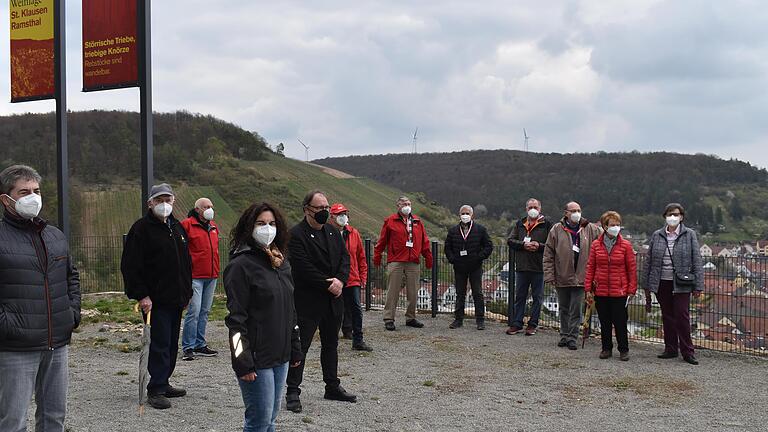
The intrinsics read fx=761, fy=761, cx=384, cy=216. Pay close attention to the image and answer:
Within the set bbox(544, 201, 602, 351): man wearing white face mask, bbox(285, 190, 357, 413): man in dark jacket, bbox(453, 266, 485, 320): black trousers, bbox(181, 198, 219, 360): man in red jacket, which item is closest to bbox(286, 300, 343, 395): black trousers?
bbox(285, 190, 357, 413): man in dark jacket

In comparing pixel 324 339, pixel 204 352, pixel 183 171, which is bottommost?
pixel 204 352

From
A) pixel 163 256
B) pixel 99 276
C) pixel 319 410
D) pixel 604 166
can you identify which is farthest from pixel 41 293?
pixel 604 166

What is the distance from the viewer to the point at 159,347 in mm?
6734

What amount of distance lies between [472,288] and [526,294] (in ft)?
2.95

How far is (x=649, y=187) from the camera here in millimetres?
72000

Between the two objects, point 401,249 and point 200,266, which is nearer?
point 200,266

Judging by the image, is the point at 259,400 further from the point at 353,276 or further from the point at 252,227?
the point at 353,276

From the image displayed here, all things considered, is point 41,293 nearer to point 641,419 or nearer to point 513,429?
point 513,429

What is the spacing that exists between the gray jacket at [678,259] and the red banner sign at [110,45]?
686 cm

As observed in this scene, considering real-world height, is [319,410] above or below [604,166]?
below

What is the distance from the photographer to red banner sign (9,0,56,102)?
976 centimetres

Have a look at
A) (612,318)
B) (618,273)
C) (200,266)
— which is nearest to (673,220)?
(618,273)

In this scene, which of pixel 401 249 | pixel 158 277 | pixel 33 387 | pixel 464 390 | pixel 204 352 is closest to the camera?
pixel 33 387

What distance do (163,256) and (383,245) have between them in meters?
5.65
